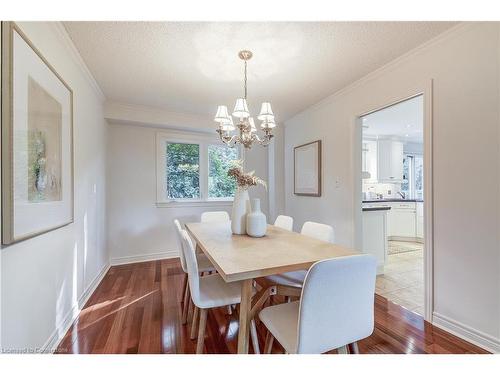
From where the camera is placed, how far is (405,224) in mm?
4617

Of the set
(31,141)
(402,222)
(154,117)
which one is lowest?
(402,222)

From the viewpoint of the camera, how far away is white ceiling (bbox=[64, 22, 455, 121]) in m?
1.63

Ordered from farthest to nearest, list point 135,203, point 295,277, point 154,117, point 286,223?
point 135,203
point 154,117
point 286,223
point 295,277

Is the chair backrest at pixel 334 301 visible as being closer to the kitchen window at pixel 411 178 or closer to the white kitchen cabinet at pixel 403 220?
the white kitchen cabinet at pixel 403 220

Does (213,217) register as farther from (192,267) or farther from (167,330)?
(192,267)

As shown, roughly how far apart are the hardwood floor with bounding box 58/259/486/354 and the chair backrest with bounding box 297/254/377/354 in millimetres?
688

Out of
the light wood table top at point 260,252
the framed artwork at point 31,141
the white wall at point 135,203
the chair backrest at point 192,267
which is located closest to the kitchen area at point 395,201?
the light wood table top at point 260,252

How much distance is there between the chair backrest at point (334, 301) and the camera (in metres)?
0.92

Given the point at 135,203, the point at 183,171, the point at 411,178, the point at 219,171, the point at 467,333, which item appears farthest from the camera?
the point at 411,178

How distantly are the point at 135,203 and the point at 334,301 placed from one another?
10.6 feet

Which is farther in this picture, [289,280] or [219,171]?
[219,171]

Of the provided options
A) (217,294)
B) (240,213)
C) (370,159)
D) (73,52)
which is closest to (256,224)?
(240,213)

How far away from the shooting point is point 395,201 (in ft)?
15.2
